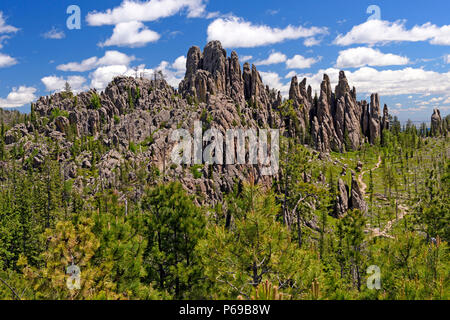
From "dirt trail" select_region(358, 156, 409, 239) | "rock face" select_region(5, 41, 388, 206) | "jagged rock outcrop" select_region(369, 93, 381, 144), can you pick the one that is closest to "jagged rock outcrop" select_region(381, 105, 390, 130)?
"rock face" select_region(5, 41, 388, 206)

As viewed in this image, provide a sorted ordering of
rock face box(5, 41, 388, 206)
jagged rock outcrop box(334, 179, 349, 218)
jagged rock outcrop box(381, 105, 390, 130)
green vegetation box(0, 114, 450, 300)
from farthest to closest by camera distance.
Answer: jagged rock outcrop box(381, 105, 390, 130)
rock face box(5, 41, 388, 206)
jagged rock outcrop box(334, 179, 349, 218)
green vegetation box(0, 114, 450, 300)

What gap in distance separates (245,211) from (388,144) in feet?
589

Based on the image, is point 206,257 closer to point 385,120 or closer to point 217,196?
point 217,196

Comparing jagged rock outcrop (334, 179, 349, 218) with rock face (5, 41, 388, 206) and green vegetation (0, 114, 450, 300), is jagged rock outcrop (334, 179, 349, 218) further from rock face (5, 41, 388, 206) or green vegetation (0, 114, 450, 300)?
green vegetation (0, 114, 450, 300)

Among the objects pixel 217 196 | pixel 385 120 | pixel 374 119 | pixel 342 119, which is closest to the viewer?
pixel 217 196

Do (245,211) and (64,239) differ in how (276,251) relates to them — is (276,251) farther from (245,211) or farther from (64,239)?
(64,239)

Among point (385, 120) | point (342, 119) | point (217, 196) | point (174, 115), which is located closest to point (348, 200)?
point (217, 196)

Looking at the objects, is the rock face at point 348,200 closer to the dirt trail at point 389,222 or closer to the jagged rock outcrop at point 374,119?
the dirt trail at point 389,222

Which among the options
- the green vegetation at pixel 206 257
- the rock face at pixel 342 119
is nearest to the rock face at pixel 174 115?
the rock face at pixel 342 119

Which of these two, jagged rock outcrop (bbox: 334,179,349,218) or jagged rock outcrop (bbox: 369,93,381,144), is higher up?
jagged rock outcrop (bbox: 369,93,381,144)

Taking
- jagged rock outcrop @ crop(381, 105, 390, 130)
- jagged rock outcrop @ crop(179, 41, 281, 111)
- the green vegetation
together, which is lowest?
the green vegetation

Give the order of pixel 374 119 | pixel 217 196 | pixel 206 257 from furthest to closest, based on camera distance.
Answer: pixel 374 119 → pixel 217 196 → pixel 206 257
